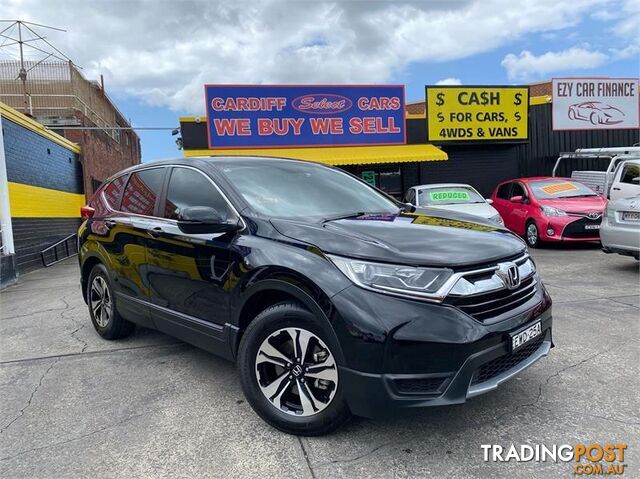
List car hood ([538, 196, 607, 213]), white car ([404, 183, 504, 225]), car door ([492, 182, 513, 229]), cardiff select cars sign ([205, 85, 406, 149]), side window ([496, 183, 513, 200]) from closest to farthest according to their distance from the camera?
1. white car ([404, 183, 504, 225])
2. car hood ([538, 196, 607, 213])
3. car door ([492, 182, 513, 229])
4. side window ([496, 183, 513, 200])
5. cardiff select cars sign ([205, 85, 406, 149])

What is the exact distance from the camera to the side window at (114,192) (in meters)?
4.59

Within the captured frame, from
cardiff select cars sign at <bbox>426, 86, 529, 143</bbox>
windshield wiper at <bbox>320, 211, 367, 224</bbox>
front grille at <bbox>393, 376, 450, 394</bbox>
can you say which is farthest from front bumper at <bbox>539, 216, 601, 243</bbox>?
front grille at <bbox>393, 376, 450, 394</bbox>

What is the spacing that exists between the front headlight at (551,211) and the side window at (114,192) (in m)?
8.74

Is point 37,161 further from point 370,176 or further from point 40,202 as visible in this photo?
point 370,176

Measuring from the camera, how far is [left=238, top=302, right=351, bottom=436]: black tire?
8.43 feet

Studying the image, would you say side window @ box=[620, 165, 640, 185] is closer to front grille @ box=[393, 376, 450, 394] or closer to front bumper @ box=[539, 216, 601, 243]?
front bumper @ box=[539, 216, 601, 243]

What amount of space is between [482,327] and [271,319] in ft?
3.75

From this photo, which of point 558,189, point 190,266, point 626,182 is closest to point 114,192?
point 190,266

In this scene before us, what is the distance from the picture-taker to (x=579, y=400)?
122 inches

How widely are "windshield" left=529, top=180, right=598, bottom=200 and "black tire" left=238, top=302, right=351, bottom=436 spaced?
956cm

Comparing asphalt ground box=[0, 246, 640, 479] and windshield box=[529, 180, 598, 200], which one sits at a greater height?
windshield box=[529, 180, 598, 200]

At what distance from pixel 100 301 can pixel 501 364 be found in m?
3.84

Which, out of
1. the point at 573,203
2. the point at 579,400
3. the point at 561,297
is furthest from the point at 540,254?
the point at 579,400

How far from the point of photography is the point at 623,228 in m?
6.95
